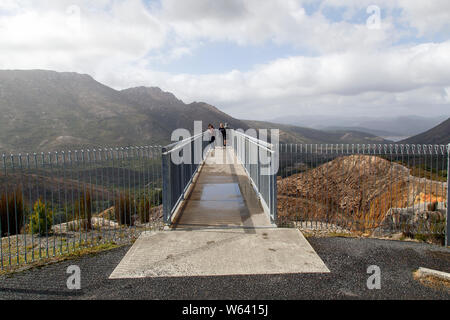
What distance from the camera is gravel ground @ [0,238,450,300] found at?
4.47 metres

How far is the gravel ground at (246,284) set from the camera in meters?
4.47

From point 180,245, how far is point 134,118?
13604 centimetres

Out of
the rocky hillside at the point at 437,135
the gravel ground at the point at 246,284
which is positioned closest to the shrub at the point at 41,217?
the gravel ground at the point at 246,284

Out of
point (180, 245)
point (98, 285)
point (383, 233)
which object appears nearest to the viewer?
point (98, 285)

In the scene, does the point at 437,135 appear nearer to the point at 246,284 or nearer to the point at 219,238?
the point at 219,238

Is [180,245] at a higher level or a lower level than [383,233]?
higher

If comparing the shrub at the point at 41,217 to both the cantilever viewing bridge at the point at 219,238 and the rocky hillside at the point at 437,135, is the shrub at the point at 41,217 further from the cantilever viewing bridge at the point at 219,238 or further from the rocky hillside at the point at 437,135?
the rocky hillside at the point at 437,135

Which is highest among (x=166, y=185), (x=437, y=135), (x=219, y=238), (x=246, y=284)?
(x=437, y=135)

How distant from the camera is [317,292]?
4.52 meters

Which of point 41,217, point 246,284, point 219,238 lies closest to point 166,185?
point 219,238

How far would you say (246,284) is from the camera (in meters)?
4.70

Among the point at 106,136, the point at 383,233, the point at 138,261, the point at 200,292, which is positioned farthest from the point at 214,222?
the point at 106,136

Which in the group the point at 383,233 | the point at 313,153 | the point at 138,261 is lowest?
the point at 383,233
